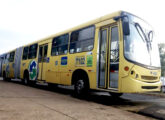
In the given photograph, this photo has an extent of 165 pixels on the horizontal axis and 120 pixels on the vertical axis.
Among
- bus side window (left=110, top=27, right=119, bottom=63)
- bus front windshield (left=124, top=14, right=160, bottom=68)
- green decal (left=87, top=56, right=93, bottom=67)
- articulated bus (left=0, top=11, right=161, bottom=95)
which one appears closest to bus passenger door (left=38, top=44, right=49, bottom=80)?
articulated bus (left=0, top=11, right=161, bottom=95)

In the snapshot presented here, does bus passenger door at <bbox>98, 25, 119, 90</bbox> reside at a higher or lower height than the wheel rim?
higher

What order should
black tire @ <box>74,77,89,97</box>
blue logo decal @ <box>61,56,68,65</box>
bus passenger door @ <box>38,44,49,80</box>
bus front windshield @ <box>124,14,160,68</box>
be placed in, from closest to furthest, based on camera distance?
1. bus front windshield @ <box>124,14,160,68</box>
2. black tire @ <box>74,77,89,97</box>
3. blue logo decal @ <box>61,56,68,65</box>
4. bus passenger door @ <box>38,44,49,80</box>

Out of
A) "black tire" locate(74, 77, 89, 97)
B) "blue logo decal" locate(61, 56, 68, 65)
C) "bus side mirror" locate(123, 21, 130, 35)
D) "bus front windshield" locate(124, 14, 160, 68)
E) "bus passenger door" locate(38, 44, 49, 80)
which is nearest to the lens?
"bus side mirror" locate(123, 21, 130, 35)

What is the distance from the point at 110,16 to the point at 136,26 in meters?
1.06

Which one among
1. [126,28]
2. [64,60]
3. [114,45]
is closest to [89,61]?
[114,45]

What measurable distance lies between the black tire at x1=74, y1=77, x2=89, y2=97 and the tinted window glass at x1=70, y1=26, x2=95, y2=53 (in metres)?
1.36

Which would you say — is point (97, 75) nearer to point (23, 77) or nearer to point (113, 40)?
point (113, 40)

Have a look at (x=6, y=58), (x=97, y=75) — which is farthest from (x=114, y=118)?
(x=6, y=58)

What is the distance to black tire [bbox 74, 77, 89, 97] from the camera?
25.8 feet

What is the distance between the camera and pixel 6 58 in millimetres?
19312

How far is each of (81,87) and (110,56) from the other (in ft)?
6.47

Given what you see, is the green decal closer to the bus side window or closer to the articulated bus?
the articulated bus

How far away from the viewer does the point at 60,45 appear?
394 inches

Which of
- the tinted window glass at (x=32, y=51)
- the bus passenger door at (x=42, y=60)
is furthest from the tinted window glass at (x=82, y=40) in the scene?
the tinted window glass at (x=32, y=51)
